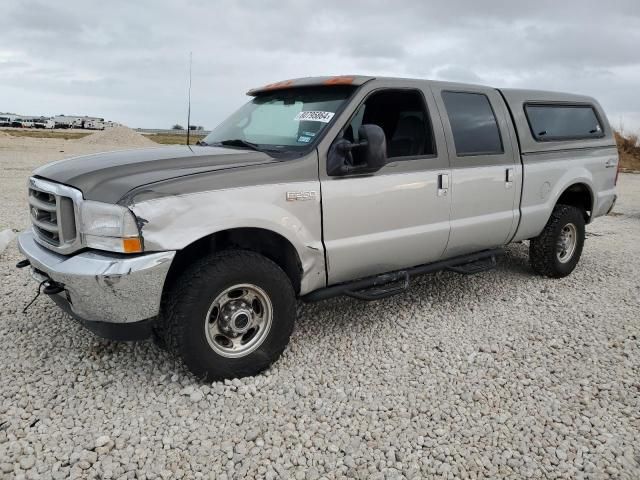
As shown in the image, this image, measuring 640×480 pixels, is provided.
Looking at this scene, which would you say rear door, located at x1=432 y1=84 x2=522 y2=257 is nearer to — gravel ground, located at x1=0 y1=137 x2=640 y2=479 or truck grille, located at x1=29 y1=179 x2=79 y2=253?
gravel ground, located at x1=0 y1=137 x2=640 y2=479

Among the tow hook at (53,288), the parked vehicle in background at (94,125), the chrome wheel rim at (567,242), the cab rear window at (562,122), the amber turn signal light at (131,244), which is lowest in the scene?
the chrome wheel rim at (567,242)

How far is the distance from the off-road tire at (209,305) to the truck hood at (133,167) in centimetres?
56

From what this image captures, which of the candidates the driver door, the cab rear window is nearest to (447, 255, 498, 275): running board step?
the driver door

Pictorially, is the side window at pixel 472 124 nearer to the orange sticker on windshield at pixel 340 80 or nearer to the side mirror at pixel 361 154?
the orange sticker on windshield at pixel 340 80

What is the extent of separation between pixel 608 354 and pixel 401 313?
1619 mm

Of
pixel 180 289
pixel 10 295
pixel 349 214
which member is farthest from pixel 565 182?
pixel 10 295

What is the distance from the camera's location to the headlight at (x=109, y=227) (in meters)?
2.86

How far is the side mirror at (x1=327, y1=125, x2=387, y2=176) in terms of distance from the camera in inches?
135

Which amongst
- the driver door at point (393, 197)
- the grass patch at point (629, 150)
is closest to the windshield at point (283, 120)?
the driver door at point (393, 197)

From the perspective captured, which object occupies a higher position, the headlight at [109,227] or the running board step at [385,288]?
the headlight at [109,227]

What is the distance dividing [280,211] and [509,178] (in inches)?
98.8

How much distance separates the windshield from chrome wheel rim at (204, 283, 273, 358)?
1.07m

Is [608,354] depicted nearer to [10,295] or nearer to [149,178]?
[149,178]

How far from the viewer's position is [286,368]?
143 inches
